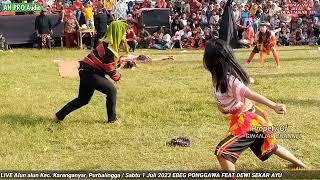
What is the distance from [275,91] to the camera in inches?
420

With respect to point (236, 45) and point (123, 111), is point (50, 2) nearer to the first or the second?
point (236, 45)

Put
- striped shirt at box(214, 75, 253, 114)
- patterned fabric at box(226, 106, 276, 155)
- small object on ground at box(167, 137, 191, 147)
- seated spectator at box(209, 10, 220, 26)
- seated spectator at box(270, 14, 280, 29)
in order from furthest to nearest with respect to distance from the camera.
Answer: seated spectator at box(270, 14, 280, 29), seated spectator at box(209, 10, 220, 26), small object on ground at box(167, 137, 191, 147), patterned fabric at box(226, 106, 276, 155), striped shirt at box(214, 75, 253, 114)

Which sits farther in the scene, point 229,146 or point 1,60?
point 1,60

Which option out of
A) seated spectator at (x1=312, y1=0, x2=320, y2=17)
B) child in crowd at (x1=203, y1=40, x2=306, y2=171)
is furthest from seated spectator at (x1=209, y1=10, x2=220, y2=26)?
child in crowd at (x1=203, y1=40, x2=306, y2=171)

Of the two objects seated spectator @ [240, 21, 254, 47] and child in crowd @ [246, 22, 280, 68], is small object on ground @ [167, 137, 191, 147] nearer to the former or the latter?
child in crowd @ [246, 22, 280, 68]

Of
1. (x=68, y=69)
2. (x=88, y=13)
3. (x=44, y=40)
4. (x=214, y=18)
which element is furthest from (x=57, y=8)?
(x=68, y=69)

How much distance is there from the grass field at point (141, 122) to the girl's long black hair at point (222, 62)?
1.52m

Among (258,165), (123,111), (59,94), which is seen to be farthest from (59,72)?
(258,165)

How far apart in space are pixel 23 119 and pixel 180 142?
9.34 ft

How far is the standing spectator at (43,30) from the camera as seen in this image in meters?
19.8

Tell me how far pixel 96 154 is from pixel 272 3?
59.4 ft

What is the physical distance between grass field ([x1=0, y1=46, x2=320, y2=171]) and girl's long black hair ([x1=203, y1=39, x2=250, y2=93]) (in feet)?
4.99

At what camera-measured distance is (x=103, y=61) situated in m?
7.84

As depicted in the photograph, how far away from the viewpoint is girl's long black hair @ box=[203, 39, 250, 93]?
4945 millimetres
